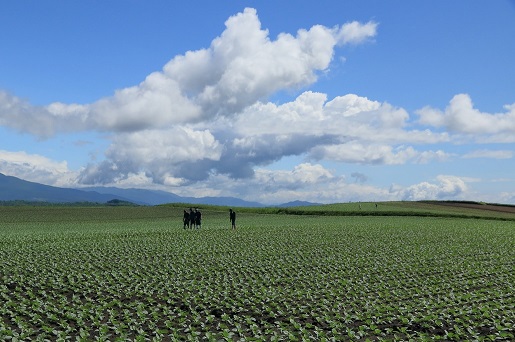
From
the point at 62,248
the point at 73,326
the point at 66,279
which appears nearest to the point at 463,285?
the point at 73,326

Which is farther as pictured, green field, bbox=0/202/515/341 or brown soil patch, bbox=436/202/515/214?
brown soil patch, bbox=436/202/515/214

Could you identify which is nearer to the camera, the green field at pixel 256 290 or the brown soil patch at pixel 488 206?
the green field at pixel 256 290

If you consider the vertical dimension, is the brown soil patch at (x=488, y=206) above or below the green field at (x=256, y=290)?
above

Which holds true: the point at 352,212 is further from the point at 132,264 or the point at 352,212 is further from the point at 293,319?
the point at 293,319

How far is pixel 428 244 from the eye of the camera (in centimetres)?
4322

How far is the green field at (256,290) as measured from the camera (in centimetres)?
1767

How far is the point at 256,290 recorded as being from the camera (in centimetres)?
2369

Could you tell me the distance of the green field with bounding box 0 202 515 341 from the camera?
Result: 17.7 meters

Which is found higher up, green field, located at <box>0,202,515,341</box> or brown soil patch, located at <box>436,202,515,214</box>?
brown soil patch, located at <box>436,202,515,214</box>

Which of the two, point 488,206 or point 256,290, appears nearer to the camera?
point 256,290

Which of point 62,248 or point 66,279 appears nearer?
point 66,279

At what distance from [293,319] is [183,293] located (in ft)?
21.4

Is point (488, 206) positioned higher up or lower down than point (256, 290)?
higher up

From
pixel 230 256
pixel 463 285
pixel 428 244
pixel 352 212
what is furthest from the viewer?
pixel 352 212
